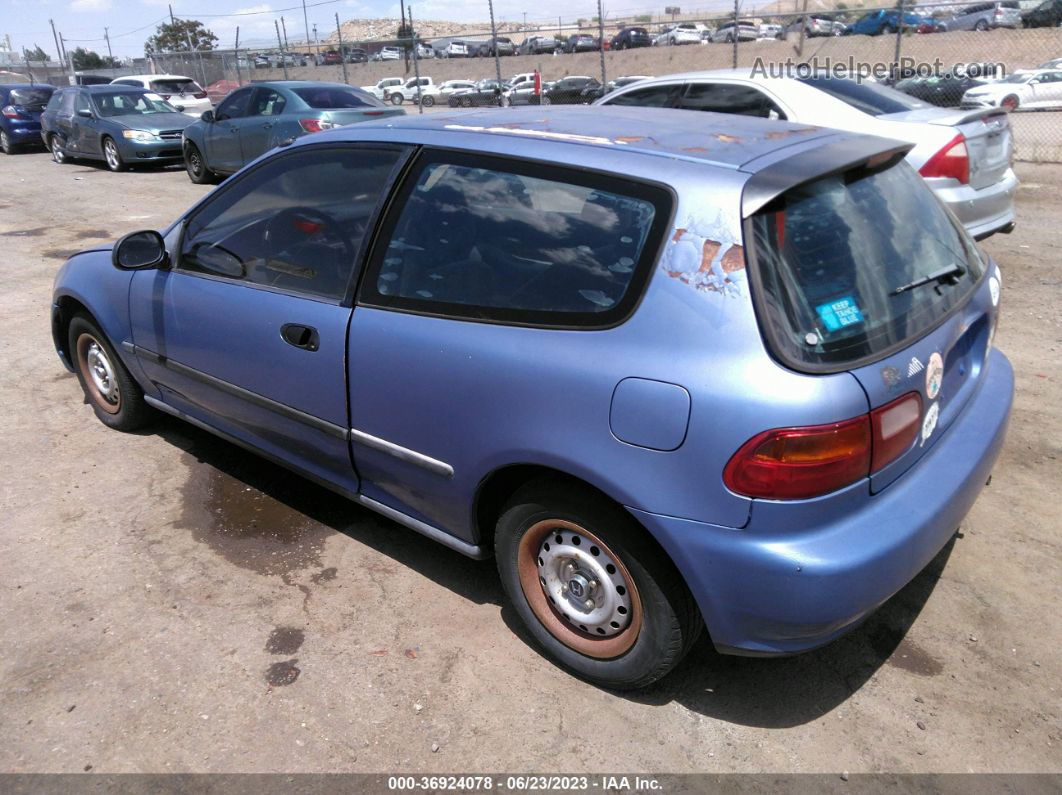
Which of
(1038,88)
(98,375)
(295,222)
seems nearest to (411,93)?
(1038,88)

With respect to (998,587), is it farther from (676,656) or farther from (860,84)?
(860,84)

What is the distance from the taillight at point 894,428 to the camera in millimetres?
2369

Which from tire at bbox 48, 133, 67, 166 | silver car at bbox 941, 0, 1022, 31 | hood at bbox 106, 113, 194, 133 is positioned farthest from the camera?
silver car at bbox 941, 0, 1022, 31

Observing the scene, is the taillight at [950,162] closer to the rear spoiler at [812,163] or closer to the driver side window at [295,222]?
the rear spoiler at [812,163]

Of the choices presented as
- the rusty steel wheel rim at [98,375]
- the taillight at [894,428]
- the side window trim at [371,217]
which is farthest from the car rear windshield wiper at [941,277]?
the rusty steel wheel rim at [98,375]

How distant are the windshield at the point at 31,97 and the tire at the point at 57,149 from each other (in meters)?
2.88

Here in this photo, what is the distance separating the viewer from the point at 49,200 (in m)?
13.3

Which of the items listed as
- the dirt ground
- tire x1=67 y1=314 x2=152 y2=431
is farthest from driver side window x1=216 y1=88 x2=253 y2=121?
the dirt ground

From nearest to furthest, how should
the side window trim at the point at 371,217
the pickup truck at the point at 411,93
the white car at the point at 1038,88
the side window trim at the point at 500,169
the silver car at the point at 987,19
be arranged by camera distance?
1. the side window trim at the point at 500,169
2. the side window trim at the point at 371,217
3. the white car at the point at 1038,88
4. the silver car at the point at 987,19
5. the pickup truck at the point at 411,93

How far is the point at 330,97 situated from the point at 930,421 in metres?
11.4

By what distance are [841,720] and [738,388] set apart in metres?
1.19

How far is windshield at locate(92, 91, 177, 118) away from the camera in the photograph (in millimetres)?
16094

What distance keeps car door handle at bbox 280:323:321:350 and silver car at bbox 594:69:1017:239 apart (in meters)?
4.18

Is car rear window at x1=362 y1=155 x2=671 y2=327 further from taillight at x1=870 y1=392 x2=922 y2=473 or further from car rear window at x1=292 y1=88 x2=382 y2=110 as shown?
car rear window at x1=292 y1=88 x2=382 y2=110
